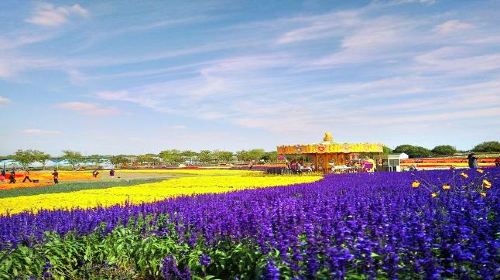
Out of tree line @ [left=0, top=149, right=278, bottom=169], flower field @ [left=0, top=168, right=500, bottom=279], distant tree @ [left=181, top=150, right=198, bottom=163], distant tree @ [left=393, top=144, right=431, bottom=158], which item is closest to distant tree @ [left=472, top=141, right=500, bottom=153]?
distant tree @ [left=393, top=144, right=431, bottom=158]

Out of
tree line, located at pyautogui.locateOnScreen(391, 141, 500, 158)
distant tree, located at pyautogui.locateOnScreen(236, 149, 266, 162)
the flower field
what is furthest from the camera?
distant tree, located at pyautogui.locateOnScreen(236, 149, 266, 162)

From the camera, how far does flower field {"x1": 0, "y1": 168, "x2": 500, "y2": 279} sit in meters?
4.29

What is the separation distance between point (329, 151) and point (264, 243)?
3621 centimetres

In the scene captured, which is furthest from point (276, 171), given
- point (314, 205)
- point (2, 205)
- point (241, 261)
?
point (241, 261)

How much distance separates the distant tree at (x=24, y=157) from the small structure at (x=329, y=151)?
279ft

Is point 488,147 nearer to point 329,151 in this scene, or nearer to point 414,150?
point 414,150

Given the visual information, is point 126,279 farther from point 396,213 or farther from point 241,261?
point 396,213

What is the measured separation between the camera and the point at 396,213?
6883 millimetres

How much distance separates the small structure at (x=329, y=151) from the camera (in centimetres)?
4106

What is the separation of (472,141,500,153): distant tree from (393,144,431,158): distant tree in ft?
32.7

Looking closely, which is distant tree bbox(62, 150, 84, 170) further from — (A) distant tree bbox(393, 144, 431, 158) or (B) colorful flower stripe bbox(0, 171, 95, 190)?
(A) distant tree bbox(393, 144, 431, 158)

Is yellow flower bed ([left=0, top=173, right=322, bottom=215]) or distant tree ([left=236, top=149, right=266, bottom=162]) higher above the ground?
distant tree ([left=236, top=149, right=266, bottom=162])

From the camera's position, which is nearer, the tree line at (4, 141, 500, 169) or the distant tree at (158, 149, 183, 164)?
the tree line at (4, 141, 500, 169)

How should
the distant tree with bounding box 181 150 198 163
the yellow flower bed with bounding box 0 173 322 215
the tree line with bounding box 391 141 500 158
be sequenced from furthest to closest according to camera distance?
1. the distant tree with bounding box 181 150 198 163
2. the tree line with bounding box 391 141 500 158
3. the yellow flower bed with bounding box 0 173 322 215
